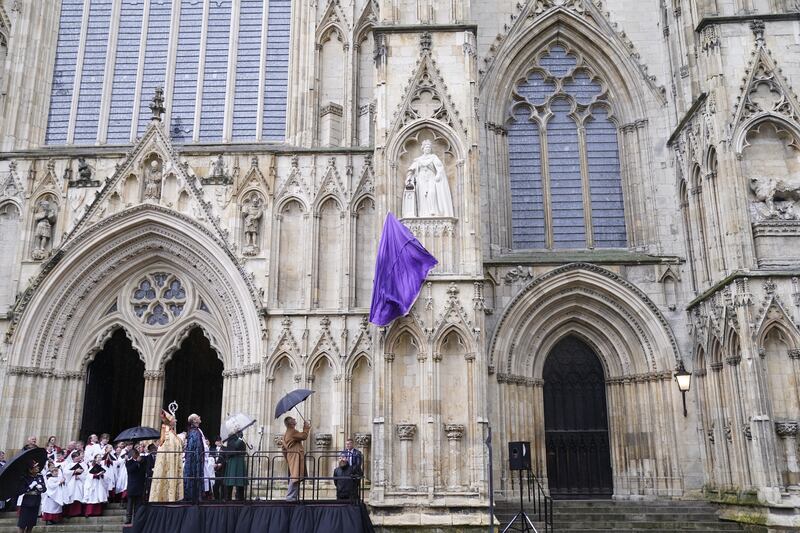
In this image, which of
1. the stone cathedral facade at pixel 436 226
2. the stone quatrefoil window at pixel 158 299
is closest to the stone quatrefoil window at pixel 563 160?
the stone cathedral facade at pixel 436 226

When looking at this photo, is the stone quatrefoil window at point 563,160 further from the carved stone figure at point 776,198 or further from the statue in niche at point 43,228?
the statue in niche at point 43,228

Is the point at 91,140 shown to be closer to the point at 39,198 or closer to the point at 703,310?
the point at 39,198

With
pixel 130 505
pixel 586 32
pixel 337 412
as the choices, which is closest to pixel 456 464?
pixel 337 412

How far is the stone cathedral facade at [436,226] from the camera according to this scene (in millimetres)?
13961

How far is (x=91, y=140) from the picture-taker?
1831 centimetres

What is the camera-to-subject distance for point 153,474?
38.5 feet

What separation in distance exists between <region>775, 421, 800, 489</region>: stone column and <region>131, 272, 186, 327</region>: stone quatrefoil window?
12.1m

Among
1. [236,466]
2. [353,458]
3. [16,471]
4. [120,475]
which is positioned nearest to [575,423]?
[353,458]

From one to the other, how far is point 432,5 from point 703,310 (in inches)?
325

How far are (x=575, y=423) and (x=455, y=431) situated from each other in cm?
409

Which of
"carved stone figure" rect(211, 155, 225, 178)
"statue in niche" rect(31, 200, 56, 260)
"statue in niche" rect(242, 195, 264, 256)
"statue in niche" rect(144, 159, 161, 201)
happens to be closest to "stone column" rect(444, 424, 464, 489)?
"statue in niche" rect(242, 195, 264, 256)

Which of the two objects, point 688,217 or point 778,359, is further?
point 688,217

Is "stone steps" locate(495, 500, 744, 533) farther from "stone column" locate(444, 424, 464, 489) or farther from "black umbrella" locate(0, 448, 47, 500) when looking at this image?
"black umbrella" locate(0, 448, 47, 500)

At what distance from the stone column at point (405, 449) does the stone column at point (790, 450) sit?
20.3ft
